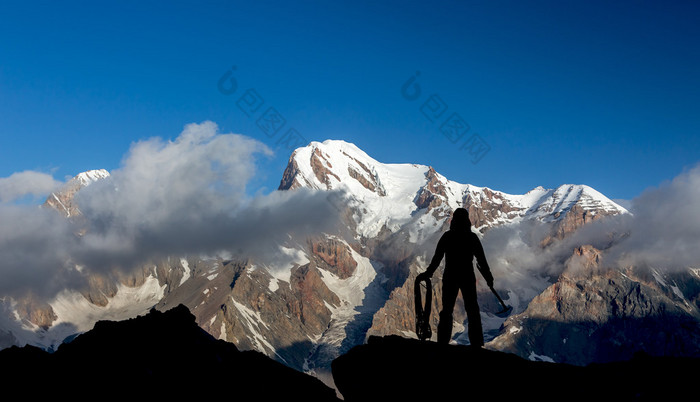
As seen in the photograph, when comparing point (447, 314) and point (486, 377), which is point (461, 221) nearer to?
point (447, 314)

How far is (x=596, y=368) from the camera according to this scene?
18.7 meters

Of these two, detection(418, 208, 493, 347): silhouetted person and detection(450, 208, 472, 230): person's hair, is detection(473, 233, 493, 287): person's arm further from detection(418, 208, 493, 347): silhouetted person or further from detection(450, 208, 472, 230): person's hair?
detection(450, 208, 472, 230): person's hair

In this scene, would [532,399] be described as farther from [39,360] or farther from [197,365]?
[39,360]

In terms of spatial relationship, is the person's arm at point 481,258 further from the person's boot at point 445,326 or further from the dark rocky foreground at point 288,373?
the dark rocky foreground at point 288,373

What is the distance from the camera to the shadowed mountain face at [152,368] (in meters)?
17.3

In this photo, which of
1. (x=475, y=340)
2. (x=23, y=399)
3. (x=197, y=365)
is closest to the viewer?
(x=23, y=399)

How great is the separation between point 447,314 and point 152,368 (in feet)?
35.8

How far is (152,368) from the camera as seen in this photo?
18703mm

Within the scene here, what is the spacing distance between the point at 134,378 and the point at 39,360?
320cm

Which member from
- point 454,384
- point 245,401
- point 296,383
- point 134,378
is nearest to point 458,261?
point 454,384

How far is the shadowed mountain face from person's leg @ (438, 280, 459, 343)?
16.0ft

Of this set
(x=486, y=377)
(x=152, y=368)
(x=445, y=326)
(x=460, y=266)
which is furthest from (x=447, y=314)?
(x=152, y=368)

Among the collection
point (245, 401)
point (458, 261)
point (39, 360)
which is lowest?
point (245, 401)

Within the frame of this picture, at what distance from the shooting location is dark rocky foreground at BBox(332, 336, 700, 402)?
16.0 meters
